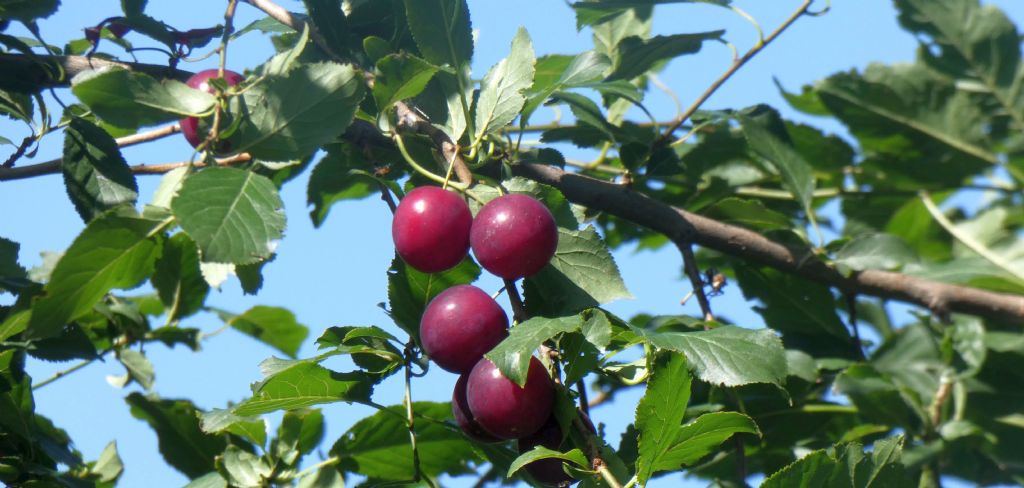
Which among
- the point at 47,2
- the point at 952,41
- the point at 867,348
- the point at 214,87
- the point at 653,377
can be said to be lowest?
the point at 867,348

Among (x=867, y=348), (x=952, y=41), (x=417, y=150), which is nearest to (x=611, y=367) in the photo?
(x=417, y=150)

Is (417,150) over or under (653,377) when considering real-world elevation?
over

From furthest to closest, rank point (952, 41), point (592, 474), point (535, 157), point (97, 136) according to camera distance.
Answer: point (952, 41) → point (535, 157) → point (97, 136) → point (592, 474)

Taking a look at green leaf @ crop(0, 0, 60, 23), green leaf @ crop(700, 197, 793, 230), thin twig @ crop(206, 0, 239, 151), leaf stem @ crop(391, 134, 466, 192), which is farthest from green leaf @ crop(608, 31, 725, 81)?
green leaf @ crop(0, 0, 60, 23)

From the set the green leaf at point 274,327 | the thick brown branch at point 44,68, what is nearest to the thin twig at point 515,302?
the thick brown branch at point 44,68

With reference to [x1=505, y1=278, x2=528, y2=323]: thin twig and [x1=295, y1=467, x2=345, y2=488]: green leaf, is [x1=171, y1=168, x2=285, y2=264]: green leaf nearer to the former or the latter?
[x1=505, y1=278, x2=528, y2=323]: thin twig

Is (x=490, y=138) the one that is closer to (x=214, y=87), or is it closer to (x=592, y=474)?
(x=214, y=87)

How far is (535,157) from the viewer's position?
1.43 metres

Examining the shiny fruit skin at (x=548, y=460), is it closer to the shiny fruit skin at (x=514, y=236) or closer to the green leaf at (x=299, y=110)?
the shiny fruit skin at (x=514, y=236)

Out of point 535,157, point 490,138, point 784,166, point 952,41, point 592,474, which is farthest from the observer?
point 952,41

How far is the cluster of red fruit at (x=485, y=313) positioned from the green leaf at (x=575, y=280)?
2.8 inches

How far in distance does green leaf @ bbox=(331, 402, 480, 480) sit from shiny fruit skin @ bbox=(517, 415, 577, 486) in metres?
0.31

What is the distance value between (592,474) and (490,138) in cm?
54

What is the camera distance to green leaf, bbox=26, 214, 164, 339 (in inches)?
39.4
